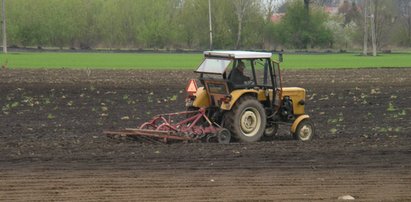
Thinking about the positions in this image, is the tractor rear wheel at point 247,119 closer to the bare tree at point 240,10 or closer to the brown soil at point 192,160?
the brown soil at point 192,160

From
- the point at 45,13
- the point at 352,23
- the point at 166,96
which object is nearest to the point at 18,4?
the point at 45,13

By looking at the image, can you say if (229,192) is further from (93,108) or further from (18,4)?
(18,4)

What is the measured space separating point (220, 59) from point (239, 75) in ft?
1.53

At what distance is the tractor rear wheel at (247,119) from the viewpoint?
1408 centimetres

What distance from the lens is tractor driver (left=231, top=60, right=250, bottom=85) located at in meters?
14.2

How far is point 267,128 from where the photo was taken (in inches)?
609

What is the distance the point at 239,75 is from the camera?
1430 centimetres

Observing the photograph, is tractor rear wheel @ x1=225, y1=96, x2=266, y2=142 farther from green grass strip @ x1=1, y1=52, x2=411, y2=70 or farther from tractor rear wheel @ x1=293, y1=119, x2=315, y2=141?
green grass strip @ x1=1, y1=52, x2=411, y2=70

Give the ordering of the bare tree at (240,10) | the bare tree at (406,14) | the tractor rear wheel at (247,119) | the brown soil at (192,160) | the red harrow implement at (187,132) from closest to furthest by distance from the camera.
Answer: the brown soil at (192,160)
the red harrow implement at (187,132)
the tractor rear wheel at (247,119)
the bare tree at (240,10)
the bare tree at (406,14)

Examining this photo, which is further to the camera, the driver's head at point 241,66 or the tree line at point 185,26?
the tree line at point 185,26

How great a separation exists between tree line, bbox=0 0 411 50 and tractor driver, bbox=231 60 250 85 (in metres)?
72.8

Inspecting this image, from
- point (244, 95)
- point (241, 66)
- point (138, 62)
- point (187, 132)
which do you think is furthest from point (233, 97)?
point (138, 62)

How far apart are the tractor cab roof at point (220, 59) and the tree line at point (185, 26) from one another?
72.6m

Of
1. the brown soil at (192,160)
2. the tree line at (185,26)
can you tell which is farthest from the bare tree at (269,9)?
the brown soil at (192,160)
